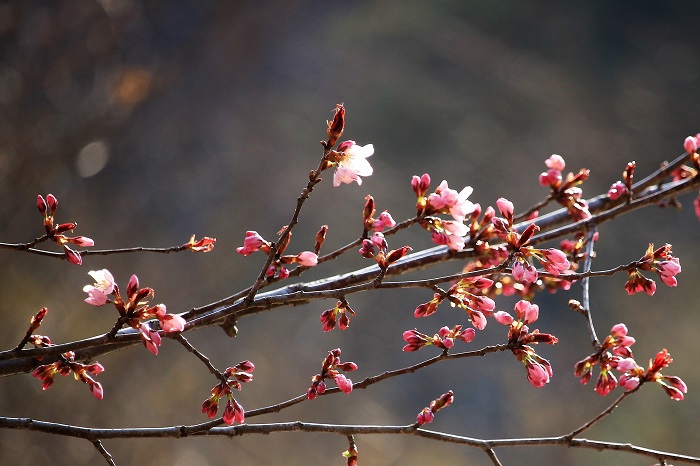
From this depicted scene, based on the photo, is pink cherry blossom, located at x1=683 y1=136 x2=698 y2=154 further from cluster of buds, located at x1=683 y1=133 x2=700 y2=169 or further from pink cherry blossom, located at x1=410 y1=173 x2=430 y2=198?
pink cherry blossom, located at x1=410 y1=173 x2=430 y2=198

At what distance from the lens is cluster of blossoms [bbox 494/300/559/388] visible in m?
0.64

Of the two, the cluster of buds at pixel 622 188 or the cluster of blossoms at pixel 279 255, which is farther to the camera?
the cluster of buds at pixel 622 188

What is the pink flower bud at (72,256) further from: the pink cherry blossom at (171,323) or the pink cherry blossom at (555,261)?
the pink cherry blossom at (555,261)

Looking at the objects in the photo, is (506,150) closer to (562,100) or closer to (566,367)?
(562,100)

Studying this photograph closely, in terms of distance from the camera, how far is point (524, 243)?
622 millimetres

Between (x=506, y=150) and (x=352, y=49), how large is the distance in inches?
56.3

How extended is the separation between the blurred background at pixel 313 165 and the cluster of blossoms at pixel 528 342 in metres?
2.49

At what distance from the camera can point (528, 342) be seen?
660 mm

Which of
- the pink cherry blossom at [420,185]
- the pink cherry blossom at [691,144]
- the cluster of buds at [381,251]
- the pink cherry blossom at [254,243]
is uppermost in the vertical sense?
the pink cherry blossom at [691,144]

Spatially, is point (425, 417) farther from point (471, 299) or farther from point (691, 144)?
point (691, 144)

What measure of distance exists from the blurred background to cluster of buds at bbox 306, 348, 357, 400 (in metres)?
2.35

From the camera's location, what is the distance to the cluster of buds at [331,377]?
0.65m

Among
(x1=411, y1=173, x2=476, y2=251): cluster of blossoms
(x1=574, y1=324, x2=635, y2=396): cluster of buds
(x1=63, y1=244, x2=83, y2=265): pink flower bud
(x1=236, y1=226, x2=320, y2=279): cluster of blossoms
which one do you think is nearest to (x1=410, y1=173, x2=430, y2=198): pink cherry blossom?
(x1=411, y1=173, x2=476, y2=251): cluster of blossoms

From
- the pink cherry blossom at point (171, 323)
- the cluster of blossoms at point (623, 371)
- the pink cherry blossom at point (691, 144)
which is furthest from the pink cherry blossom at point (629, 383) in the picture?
the pink cherry blossom at point (171, 323)
